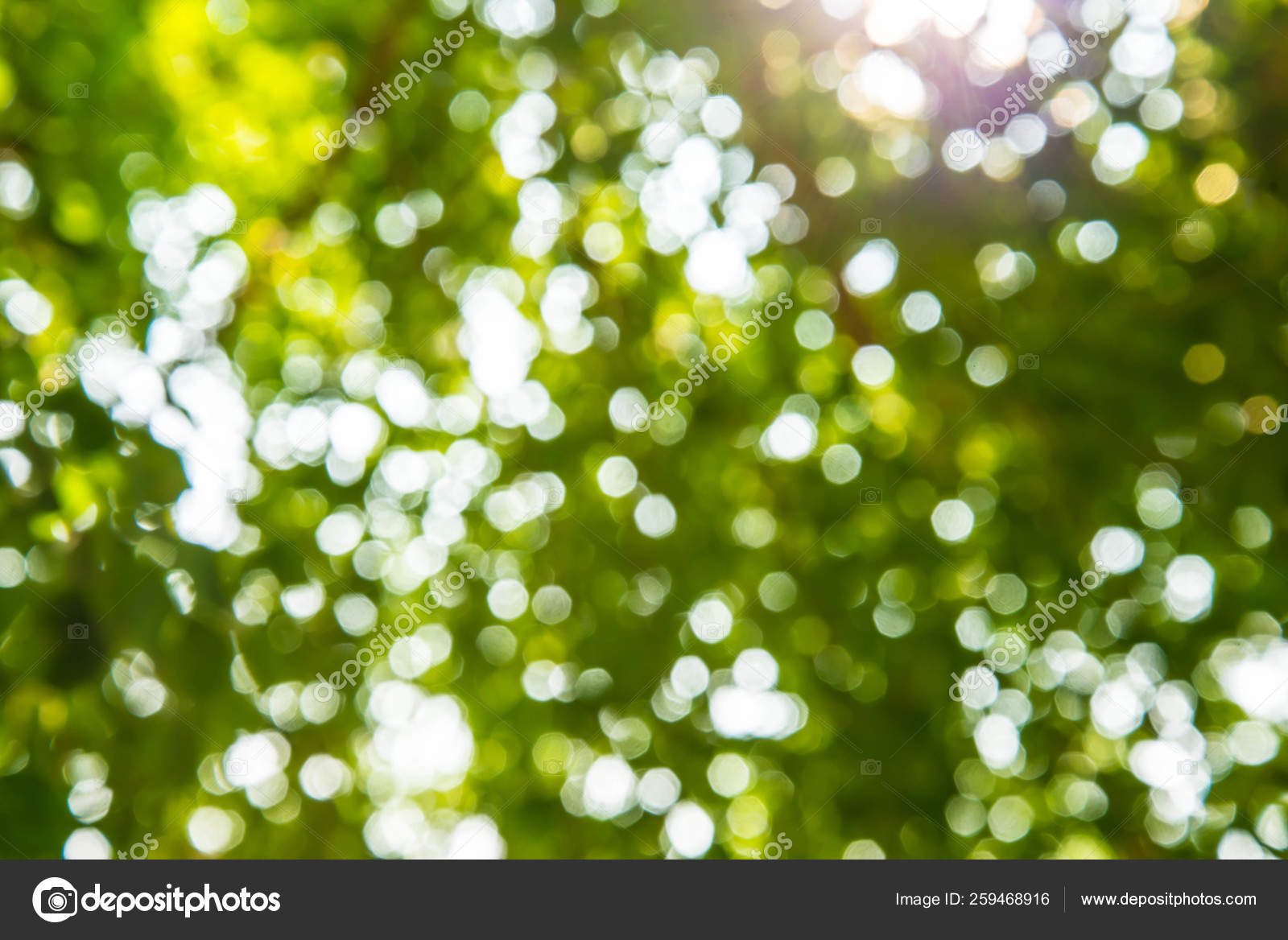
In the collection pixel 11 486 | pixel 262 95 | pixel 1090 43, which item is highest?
pixel 1090 43

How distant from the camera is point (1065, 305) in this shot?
1.93m

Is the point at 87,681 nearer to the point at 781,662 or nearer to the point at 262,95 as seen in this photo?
the point at 262,95
